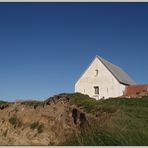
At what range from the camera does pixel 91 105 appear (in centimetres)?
1459

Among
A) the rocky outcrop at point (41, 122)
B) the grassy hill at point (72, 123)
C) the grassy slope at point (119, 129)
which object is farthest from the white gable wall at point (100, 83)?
the grassy slope at point (119, 129)

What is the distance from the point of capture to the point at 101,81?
41.0 m

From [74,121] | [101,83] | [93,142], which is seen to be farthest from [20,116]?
[101,83]

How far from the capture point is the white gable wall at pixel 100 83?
40.2 m

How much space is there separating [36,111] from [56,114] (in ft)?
3.55

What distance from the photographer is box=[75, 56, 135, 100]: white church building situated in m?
40.3

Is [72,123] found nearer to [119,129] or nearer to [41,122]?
[41,122]

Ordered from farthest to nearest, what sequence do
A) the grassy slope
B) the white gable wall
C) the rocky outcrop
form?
the white gable wall
the rocky outcrop
the grassy slope

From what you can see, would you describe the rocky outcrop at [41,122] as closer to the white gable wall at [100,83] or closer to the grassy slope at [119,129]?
the grassy slope at [119,129]

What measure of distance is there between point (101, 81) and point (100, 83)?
9.6 inches

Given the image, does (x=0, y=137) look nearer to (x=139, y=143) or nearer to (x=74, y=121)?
(x=74, y=121)

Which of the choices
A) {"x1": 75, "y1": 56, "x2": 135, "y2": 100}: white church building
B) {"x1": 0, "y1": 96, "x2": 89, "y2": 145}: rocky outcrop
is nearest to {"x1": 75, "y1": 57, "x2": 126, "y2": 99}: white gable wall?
{"x1": 75, "y1": 56, "x2": 135, "y2": 100}: white church building

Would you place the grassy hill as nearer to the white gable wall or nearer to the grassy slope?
the grassy slope

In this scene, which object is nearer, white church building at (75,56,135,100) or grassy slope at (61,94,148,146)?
grassy slope at (61,94,148,146)
